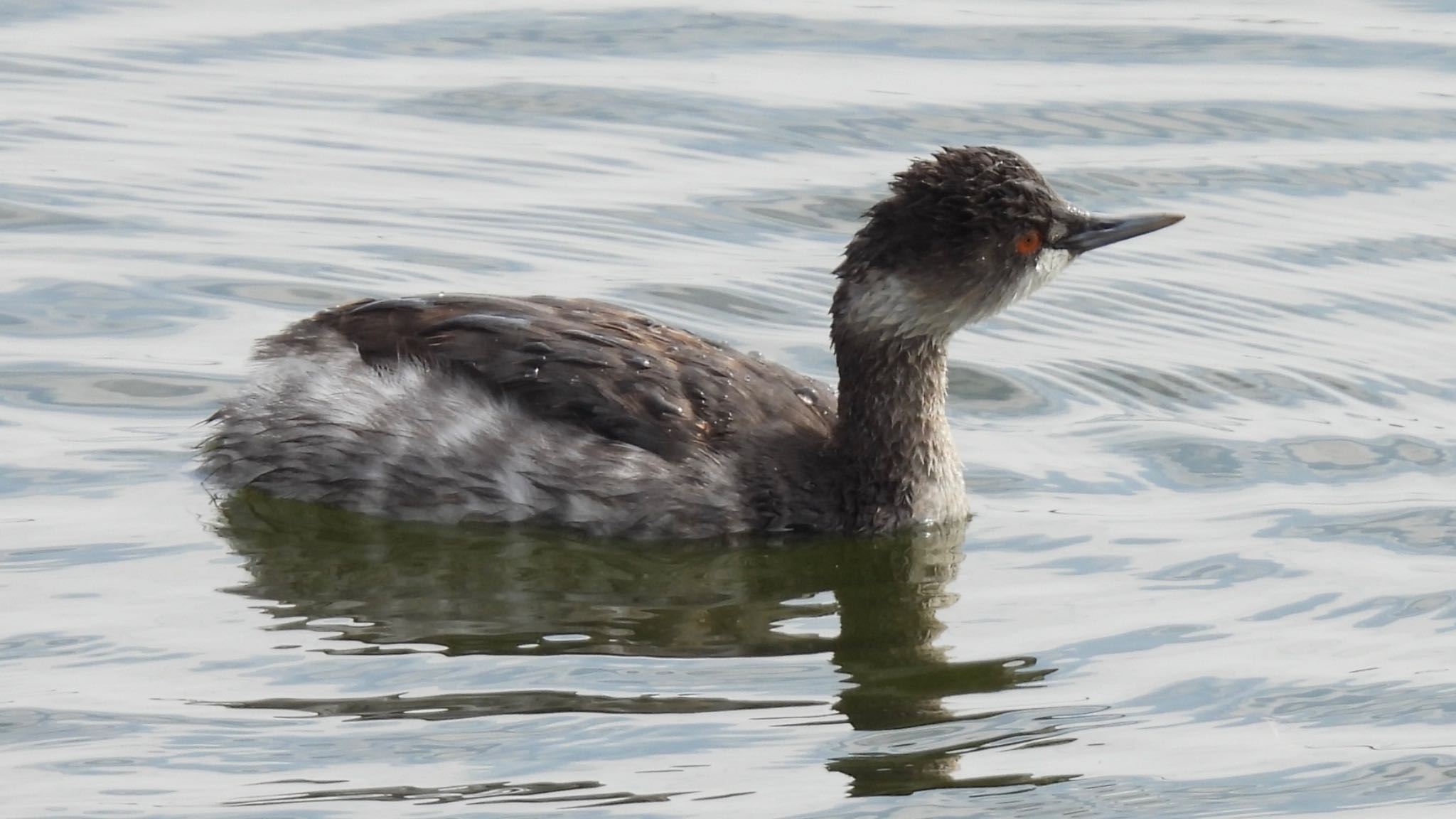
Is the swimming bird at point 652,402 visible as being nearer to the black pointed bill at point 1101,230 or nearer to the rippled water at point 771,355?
the black pointed bill at point 1101,230

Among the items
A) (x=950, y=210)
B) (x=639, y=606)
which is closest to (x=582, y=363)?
(x=639, y=606)

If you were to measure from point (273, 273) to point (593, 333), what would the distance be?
2592 mm

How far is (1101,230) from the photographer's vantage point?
30.0 feet

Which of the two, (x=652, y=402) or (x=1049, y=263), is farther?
(x=1049, y=263)

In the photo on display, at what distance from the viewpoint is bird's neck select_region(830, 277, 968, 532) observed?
8984mm

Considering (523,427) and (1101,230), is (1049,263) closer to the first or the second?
(1101,230)

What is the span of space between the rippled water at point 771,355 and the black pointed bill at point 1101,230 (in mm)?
835

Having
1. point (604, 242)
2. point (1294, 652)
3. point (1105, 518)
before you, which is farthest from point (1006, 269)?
point (604, 242)

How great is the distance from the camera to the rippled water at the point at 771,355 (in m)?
6.95

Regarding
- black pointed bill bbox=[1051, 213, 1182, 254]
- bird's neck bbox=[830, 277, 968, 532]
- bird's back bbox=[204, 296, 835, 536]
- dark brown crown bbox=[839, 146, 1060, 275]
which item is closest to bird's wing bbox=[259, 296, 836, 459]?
bird's back bbox=[204, 296, 835, 536]

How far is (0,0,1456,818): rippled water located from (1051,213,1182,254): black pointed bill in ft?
2.74

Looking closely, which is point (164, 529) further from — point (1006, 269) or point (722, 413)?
point (1006, 269)

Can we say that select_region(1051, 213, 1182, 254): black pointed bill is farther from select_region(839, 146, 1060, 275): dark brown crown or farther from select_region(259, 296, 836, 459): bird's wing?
select_region(259, 296, 836, 459): bird's wing

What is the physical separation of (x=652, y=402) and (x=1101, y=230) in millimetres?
1731
